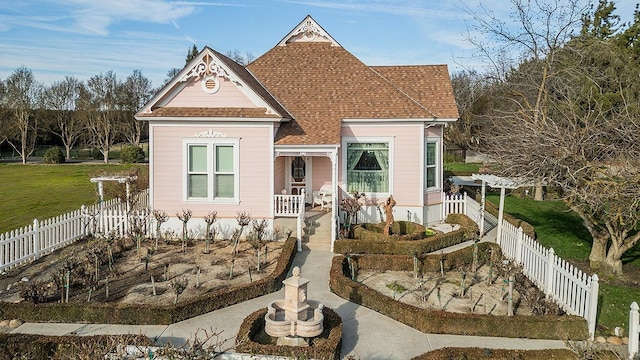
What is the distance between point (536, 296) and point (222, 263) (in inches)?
350

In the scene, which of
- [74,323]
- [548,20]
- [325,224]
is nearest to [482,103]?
[548,20]

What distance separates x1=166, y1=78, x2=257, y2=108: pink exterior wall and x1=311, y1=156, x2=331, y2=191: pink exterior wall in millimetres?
4342

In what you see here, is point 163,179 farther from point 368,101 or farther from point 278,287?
point 368,101

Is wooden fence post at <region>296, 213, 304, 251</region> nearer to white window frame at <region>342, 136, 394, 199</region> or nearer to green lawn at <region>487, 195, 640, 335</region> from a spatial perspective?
white window frame at <region>342, 136, 394, 199</region>

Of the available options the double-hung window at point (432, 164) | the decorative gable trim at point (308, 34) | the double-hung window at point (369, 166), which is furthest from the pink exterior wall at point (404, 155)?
the decorative gable trim at point (308, 34)

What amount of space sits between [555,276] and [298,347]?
6.76m

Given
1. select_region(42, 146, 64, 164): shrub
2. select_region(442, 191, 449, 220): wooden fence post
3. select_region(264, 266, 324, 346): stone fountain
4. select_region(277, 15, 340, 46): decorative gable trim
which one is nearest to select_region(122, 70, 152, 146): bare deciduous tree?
select_region(42, 146, 64, 164): shrub

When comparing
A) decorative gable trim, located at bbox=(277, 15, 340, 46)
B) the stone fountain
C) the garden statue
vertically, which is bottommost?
the stone fountain

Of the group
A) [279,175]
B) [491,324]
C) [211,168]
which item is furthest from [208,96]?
[491,324]

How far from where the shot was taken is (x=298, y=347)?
8328mm

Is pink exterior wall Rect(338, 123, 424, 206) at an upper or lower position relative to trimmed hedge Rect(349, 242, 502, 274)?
upper

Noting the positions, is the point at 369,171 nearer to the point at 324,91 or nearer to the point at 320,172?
the point at 320,172

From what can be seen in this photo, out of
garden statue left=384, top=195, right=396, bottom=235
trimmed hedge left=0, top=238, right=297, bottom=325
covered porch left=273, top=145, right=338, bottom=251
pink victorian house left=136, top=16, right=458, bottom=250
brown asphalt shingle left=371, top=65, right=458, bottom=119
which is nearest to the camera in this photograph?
trimmed hedge left=0, top=238, right=297, bottom=325

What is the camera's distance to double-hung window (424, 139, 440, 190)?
63.3ft
